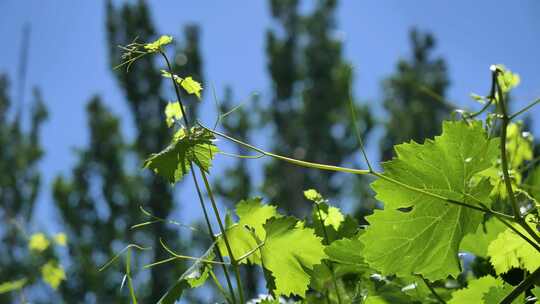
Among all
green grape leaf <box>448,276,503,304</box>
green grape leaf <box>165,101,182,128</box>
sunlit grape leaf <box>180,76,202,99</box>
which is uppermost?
sunlit grape leaf <box>180,76,202,99</box>

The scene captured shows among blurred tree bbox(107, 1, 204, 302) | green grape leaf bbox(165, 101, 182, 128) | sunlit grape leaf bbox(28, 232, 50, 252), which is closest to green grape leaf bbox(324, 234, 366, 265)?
green grape leaf bbox(165, 101, 182, 128)

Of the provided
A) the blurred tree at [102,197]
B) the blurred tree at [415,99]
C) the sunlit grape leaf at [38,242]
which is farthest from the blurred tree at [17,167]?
the sunlit grape leaf at [38,242]

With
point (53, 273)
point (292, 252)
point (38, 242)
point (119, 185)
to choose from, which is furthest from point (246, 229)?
point (119, 185)

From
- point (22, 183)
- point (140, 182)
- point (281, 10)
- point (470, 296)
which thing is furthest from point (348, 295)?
point (281, 10)

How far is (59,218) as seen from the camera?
35.3 ft

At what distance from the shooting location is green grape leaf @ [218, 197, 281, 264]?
1.12ft

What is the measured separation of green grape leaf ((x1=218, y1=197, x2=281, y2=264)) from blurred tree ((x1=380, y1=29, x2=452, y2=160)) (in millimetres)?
10851

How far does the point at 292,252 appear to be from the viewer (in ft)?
1.04

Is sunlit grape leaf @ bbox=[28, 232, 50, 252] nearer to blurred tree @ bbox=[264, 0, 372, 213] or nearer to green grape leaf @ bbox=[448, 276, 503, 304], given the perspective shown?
green grape leaf @ bbox=[448, 276, 503, 304]

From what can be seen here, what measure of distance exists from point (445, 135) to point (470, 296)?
0.24ft

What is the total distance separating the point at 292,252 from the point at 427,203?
67mm

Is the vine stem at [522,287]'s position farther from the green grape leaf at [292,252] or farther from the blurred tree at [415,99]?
the blurred tree at [415,99]

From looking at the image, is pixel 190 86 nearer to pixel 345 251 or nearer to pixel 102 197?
pixel 345 251

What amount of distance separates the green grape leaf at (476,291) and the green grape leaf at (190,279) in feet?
0.34
